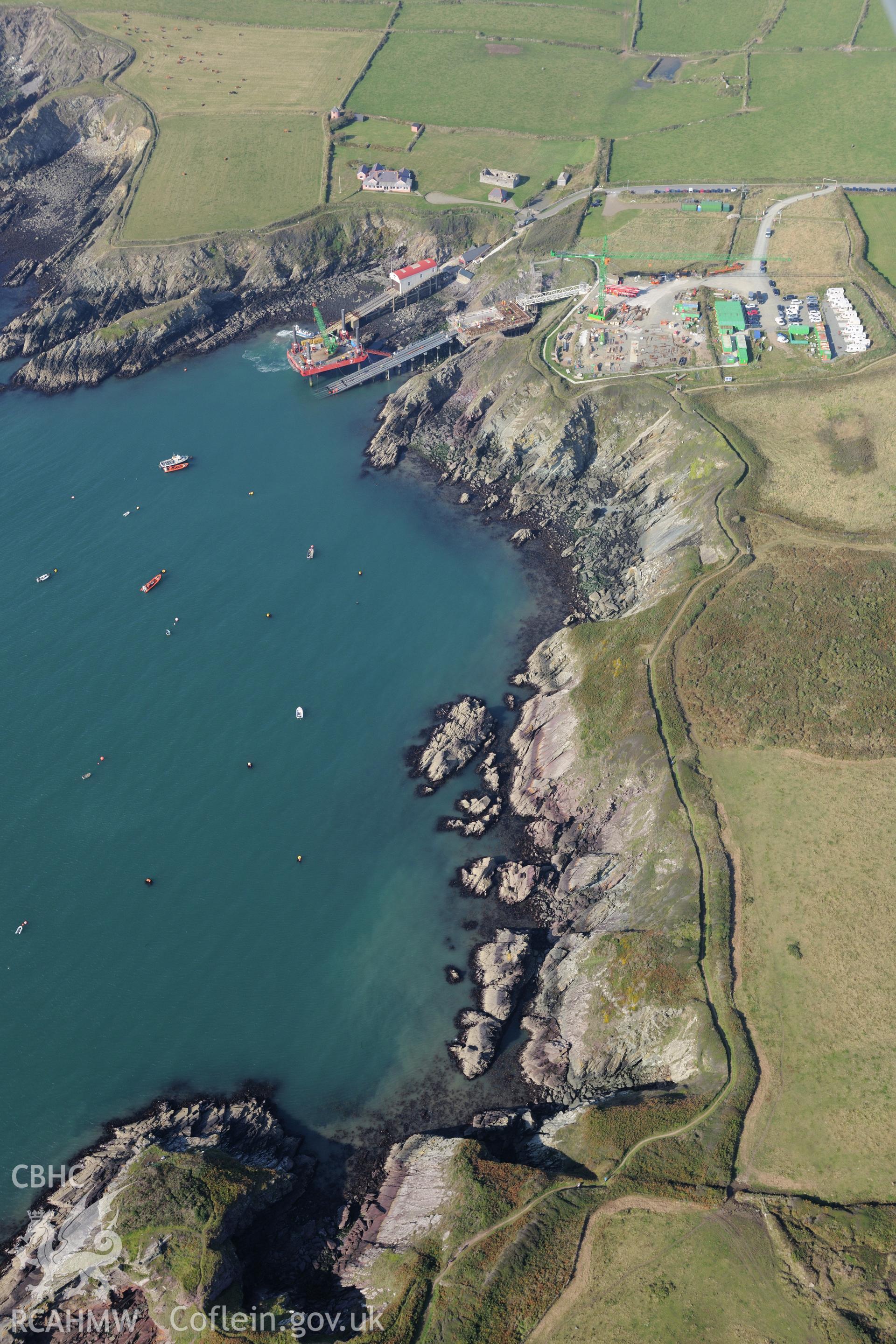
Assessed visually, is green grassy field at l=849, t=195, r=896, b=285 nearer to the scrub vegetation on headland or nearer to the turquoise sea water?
the scrub vegetation on headland

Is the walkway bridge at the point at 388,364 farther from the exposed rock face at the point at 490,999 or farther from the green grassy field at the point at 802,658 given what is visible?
the exposed rock face at the point at 490,999

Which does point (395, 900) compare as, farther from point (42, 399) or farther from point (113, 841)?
point (42, 399)

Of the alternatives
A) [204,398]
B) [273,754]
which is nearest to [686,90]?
[204,398]

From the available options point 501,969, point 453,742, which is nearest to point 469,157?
point 453,742

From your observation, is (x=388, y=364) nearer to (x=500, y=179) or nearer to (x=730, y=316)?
A: (x=730, y=316)

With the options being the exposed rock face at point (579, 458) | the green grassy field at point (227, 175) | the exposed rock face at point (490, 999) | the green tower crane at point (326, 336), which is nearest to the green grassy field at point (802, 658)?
the exposed rock face at point (579, 458)
